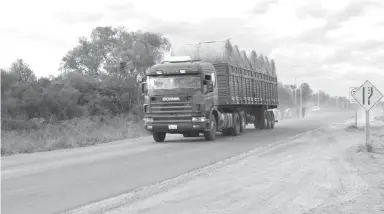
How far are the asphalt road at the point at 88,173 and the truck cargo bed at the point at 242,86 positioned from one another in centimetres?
482

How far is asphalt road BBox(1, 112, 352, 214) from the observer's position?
829 centimetres

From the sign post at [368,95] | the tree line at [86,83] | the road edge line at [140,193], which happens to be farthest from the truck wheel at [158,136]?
the tree line at [86,83]

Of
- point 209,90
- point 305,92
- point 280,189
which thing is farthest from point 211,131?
point 305,92

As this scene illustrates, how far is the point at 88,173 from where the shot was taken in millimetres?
11633

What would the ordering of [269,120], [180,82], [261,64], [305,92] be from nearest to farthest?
[180,82], [261,64], [269,120], [305,92]

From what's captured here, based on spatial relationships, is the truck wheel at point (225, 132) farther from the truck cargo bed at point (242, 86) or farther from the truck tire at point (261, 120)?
the truck tire at point (261, 120)

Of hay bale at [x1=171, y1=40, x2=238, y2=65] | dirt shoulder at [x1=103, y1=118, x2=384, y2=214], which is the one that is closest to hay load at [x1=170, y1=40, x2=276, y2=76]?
hay bale at [x1=171, y1=40, x2=238, y2=65]

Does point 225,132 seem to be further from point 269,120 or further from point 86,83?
point 86,83

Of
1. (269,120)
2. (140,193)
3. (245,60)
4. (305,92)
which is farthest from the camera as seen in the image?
(305,92)

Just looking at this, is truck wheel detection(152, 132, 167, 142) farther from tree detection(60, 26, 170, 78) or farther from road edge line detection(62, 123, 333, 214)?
tree detection(60, 26, 170, 78)

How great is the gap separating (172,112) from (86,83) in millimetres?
29055

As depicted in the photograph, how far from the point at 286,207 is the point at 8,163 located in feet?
31.2

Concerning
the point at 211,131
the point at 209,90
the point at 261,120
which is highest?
the point at 209,90

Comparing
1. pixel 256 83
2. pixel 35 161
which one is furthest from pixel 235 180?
pixel 256 83
